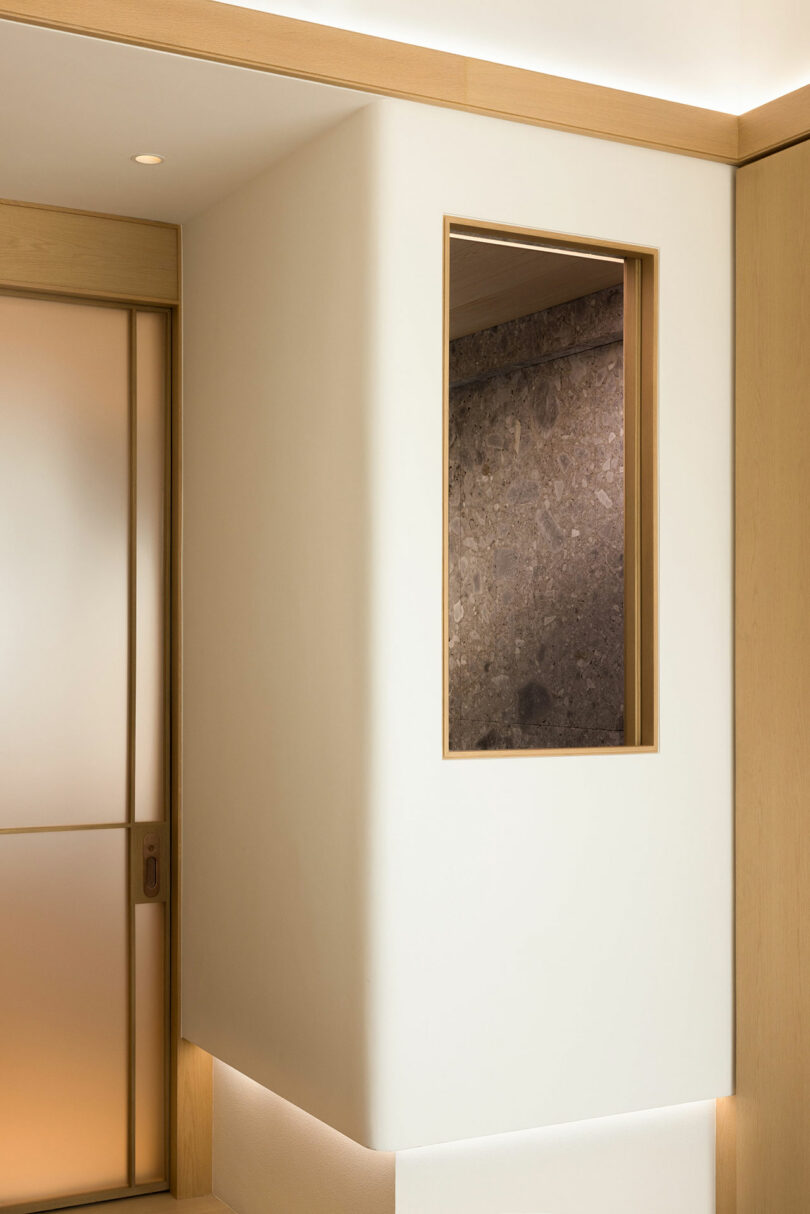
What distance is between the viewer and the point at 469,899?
284 centimetres

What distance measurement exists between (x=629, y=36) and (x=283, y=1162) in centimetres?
272

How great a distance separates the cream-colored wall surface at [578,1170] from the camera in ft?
9.23

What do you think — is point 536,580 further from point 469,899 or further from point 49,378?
point 49,378

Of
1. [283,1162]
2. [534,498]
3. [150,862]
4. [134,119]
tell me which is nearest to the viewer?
[134,119]

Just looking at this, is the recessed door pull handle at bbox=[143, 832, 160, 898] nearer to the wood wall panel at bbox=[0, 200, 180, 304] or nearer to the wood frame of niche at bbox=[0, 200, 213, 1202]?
the wood frame of niche at bbox=[0, 200, 213, 1202]

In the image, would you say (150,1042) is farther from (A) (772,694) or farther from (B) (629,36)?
(B) (629,36)

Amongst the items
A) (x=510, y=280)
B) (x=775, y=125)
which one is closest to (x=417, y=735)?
(x=510, y=280)

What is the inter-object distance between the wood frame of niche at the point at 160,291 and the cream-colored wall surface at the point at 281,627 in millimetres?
64

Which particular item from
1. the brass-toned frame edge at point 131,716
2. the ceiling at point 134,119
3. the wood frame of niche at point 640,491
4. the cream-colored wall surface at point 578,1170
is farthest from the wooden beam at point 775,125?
the cream-colored wall surface at point 578,1170

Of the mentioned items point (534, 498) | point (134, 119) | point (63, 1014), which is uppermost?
point (134, 119)

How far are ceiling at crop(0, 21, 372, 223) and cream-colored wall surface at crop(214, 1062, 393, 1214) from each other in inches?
85.7

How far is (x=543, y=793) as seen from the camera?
292 cm

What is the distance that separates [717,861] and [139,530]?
5.75ft

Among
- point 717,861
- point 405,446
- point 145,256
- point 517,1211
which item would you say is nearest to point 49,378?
point 145,256
